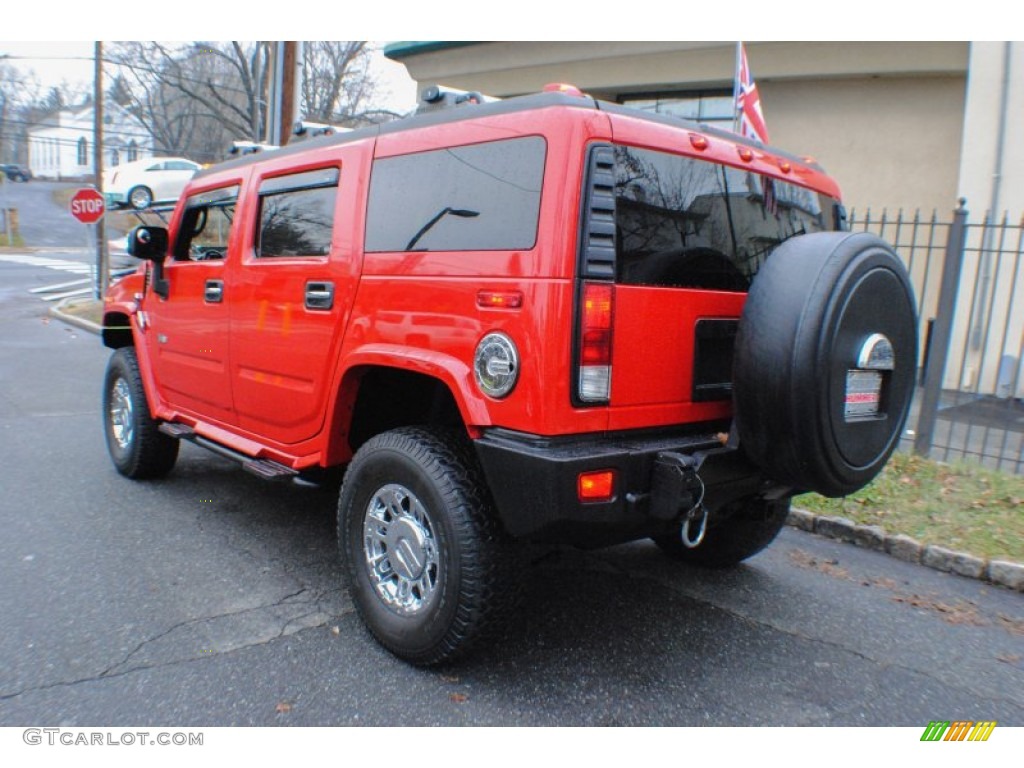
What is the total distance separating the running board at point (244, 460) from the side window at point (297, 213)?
106 centimetres

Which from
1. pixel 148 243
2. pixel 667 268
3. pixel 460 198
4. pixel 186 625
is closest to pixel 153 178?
pixel 148 243

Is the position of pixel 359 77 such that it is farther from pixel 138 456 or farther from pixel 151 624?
pixel 151 624

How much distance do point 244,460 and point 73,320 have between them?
12.5 metres

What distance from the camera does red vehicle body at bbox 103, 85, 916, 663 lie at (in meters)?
2.56

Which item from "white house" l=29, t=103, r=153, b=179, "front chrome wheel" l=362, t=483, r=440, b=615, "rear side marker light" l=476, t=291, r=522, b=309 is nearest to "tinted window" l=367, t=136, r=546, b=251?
"rear side marker light" l=476, t=291, r=522, b=309

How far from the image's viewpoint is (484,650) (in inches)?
120

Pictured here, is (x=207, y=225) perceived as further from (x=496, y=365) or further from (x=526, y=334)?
(x=526, y=334)

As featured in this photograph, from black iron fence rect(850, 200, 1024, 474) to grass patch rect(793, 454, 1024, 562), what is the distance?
43 cm

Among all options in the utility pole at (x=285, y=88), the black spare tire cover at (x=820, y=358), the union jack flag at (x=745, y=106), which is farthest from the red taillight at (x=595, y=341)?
the utility pole at (x=285, y=88)

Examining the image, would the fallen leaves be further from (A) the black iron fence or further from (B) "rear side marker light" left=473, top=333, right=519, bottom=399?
(B) "rear side marker light" left=473, top=333, right=519, bottom=399

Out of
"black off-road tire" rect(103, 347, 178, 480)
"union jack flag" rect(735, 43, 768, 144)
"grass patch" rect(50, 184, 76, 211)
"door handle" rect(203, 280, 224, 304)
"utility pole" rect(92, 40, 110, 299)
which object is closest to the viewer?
"door handle" rect(203, 280, 224, 304)

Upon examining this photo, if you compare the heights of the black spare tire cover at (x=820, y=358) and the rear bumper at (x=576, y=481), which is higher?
the black spare tire cover at (x=820, y=358)

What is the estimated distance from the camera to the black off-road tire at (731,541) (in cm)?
383

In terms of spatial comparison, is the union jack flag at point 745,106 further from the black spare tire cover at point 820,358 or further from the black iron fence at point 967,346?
the black spare tire cover at point 820,358
